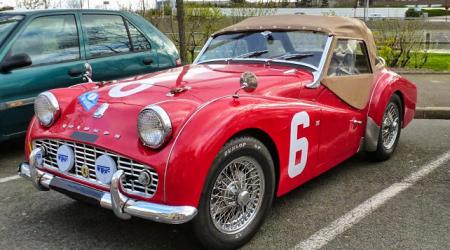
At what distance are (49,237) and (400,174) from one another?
327cm

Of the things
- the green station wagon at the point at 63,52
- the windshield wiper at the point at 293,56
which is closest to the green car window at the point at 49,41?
the green station wagon at the point at 63,52

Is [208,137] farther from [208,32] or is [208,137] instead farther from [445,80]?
[208,32]

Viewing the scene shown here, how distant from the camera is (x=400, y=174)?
15.9 ft

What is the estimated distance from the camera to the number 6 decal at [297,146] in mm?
3617

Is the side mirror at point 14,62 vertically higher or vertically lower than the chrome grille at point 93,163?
higher

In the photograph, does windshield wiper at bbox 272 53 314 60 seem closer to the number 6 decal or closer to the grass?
the number 6 decal

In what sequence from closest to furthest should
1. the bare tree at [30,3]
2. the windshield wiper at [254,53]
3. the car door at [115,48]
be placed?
the windshield wiper at [254,53] → the car door at [115,48] → the bare tree at [30,3]

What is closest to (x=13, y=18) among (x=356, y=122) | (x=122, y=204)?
(x=122, y=204)

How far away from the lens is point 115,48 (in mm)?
6141

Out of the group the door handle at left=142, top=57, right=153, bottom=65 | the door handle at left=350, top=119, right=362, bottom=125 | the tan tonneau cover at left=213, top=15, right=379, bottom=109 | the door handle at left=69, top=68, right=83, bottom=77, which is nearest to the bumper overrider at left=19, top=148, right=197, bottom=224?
the tan tonneau cover at left=213, top=15, right=379, bottom=109

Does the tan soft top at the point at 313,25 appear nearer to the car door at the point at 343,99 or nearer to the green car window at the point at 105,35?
the car door at the point at 343,99

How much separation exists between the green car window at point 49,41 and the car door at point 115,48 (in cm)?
17

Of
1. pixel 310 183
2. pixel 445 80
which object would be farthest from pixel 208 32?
pixel 310 183

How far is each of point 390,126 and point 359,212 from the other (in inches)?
67.1
